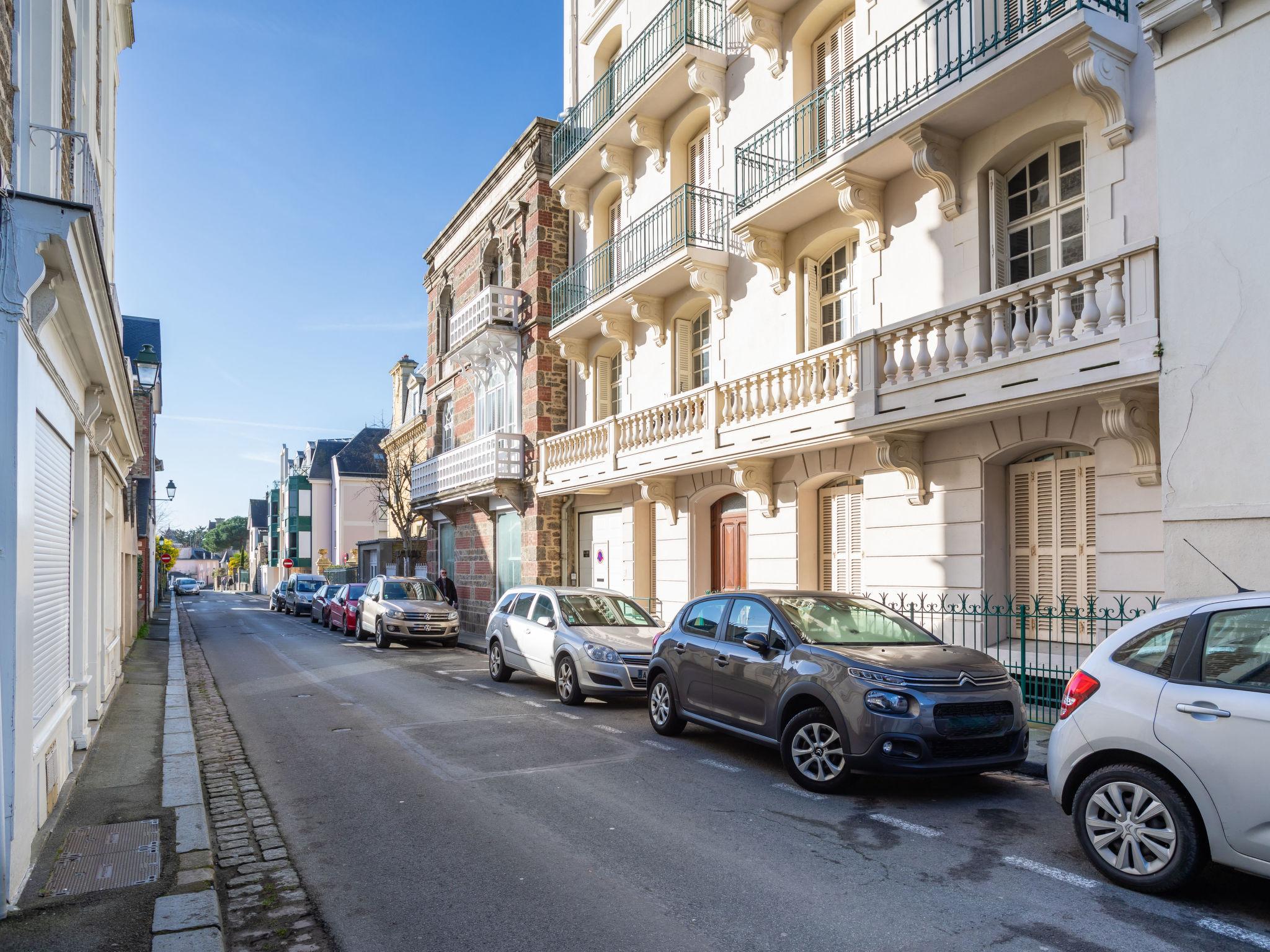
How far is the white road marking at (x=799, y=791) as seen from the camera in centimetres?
721

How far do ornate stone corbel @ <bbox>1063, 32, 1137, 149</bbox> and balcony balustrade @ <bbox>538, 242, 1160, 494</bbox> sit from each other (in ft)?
5.83

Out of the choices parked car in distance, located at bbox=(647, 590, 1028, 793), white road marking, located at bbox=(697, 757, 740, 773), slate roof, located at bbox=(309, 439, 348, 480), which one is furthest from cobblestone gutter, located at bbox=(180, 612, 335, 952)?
slate roof, located at bbox=(309, 439, 348, 480)

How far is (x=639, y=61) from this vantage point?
18812mm

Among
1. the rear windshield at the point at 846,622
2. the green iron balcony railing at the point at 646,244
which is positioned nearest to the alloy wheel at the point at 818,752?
the rear windshield at the point at 846,622

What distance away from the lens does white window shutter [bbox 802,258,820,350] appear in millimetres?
14383

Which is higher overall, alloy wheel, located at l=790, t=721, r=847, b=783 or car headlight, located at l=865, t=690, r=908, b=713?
car headlight, located at l=865, t=690, r=908, b=713

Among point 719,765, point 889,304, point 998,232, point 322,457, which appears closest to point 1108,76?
point 998,232

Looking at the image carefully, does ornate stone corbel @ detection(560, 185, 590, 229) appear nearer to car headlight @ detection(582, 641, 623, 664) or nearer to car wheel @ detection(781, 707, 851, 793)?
car headlight @ detection(582, 641, 623, 664)

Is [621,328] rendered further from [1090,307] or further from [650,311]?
[1090,307]

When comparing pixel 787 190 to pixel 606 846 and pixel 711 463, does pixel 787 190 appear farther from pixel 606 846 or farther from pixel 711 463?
pixel 606 846

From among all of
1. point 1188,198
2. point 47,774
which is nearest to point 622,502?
point 1188,198

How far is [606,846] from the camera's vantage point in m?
5.92

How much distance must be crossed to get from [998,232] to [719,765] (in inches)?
294

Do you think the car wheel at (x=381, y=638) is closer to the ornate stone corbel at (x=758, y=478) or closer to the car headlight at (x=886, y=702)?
the ornate stone corbel at (x=758, y=478)
